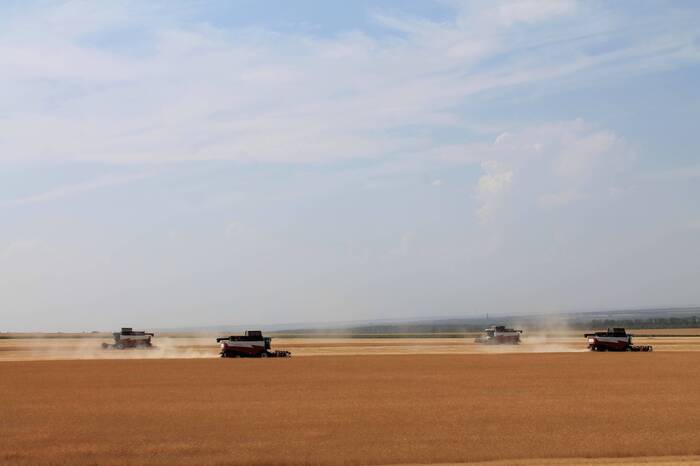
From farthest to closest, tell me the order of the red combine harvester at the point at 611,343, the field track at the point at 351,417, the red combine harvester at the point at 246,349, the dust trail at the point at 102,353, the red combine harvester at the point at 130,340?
the red combine harvester at the point at 130,340 → the red combine harvester at the point at 611,343 → the dust trail at the point at 102,353 → the red combine harvester at the point at 246,349 → the field track at the point at 351,417

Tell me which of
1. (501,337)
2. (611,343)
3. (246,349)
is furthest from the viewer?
(501,337)

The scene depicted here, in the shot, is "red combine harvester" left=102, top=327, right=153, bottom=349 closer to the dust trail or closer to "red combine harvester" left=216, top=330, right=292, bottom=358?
the dust trail

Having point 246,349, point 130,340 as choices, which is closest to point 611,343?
point 246,349

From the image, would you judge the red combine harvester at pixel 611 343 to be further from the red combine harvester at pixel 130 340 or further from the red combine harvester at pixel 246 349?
the red combine harvester at pixel 130 340

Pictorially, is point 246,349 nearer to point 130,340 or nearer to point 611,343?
point 130,340

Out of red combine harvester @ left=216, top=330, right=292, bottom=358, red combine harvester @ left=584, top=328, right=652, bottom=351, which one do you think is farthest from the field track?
red combine harvester @ left=584, top=328, right=652, bottom=351

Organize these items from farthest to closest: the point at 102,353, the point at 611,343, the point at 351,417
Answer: the point at 102,353 → the point at 611,343 → the point at 351,417

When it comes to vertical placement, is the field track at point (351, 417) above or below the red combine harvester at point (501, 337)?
below

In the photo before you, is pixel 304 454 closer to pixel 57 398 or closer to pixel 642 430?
pixel 642 430

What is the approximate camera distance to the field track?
76.3 feet

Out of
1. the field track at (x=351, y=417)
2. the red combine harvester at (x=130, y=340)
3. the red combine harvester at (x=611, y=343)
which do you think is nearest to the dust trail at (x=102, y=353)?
the red combine harvester at (x=130, y=340)

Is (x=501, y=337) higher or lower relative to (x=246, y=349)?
higher

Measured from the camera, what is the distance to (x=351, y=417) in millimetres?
29391

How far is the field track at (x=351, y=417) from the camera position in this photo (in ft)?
76.3
